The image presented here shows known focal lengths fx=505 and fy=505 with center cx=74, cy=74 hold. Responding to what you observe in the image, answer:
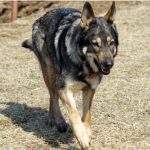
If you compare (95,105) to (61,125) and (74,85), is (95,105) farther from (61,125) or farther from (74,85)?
(74,85)

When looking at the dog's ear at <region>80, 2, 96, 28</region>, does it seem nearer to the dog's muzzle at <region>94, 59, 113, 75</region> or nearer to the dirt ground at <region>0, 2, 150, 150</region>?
the dog's muzzle at <region>94, 59, 113, 75</region>

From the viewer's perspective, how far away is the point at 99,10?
49.9 feet

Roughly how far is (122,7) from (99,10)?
0.89 m

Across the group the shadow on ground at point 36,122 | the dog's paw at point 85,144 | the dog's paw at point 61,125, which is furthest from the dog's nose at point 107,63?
the dog's paw at point 61,125

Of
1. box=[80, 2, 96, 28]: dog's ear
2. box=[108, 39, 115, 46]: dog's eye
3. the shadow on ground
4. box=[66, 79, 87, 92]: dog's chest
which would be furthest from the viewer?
the shadow on ground

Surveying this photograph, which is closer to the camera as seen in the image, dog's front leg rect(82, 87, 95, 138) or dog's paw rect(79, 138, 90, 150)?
dog's paw rect(79, 138, 90, 150)

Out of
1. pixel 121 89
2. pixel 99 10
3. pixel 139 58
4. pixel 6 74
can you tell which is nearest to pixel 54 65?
pixel 121 89

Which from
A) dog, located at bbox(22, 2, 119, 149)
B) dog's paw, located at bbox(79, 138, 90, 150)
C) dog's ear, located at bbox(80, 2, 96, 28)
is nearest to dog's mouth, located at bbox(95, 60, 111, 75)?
dog, located at bbox(22, 2, 119, 149)

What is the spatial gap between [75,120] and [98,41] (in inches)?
35.8

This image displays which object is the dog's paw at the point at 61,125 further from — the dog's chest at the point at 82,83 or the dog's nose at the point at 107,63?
the dog's nose at the point at 107,63

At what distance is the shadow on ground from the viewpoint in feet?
20.3

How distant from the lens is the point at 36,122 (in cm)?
676

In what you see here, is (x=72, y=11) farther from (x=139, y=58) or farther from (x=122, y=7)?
(x=122, y=7)

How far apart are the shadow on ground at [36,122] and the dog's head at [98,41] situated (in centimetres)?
114
